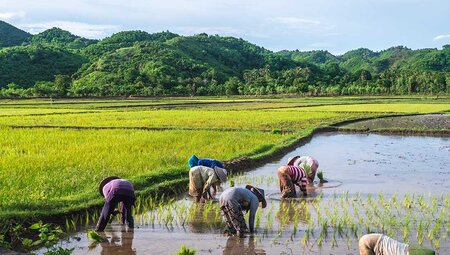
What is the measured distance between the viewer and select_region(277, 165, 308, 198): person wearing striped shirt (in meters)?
8.01

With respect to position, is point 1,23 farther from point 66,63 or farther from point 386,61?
point 386,61

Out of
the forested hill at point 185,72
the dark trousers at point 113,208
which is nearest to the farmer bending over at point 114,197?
the dark trousers at point 113,208

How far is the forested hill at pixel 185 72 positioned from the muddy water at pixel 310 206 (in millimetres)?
47014

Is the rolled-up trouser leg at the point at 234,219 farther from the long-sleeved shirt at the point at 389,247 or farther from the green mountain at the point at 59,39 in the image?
the green mountain at the point at 59,39

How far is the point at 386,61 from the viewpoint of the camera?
114125 mm

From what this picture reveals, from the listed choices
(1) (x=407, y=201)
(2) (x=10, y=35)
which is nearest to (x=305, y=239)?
(1) (x=407, y=201)

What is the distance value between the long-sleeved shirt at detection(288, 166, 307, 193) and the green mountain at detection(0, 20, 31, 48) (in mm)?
115530

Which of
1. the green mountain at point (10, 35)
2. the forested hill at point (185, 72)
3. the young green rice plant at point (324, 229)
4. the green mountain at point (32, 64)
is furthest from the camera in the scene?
the green mountain at point (10, 35)

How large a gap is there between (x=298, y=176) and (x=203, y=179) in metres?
1.71

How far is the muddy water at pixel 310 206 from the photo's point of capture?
18.2 ft

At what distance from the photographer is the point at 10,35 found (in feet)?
387

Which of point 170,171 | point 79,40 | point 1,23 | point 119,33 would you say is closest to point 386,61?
point 119,33

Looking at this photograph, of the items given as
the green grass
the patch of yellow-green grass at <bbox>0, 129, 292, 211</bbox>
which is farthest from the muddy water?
the patch of yellow-green grass at <bbox>0, 129, 292, 211</bbox>

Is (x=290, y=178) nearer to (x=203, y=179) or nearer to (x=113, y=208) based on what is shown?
(x=203, y=179)
